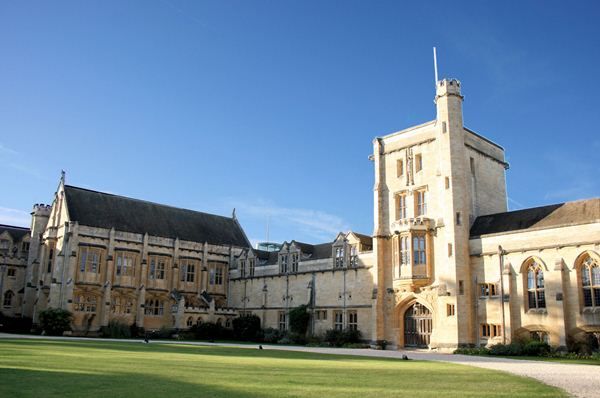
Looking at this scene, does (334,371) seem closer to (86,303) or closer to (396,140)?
(396,140)

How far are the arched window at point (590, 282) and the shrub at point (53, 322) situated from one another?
38.2 metres

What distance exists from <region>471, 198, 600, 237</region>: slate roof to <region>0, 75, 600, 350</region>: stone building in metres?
0.11

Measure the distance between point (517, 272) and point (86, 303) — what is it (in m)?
36.0

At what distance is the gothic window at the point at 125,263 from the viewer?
5106 cm

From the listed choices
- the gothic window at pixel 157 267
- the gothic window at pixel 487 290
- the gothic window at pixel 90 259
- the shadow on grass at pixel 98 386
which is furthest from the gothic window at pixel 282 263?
Answer: the shadow on grass at pixel 98 386

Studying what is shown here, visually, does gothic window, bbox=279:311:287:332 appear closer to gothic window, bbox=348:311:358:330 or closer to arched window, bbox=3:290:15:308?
gothic window, bbox=348:311:358:330

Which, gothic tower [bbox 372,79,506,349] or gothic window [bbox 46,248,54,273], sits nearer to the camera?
gothic tower [bbox 372,79,506,349]

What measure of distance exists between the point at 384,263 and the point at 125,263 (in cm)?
2505

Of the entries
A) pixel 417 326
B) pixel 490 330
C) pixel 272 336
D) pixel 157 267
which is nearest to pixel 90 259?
pixel 157 267

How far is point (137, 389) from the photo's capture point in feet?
36.4

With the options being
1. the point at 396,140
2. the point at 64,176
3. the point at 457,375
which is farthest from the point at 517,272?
the point at 64,176

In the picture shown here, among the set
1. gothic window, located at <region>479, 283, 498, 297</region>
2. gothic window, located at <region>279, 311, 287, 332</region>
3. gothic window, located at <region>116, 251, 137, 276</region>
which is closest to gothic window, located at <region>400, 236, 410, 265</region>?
gothic window, located at <region>479, 283, 498, 297</region>

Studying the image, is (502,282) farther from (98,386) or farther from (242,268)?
(242,268)

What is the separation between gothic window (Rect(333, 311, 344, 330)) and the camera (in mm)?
43906
